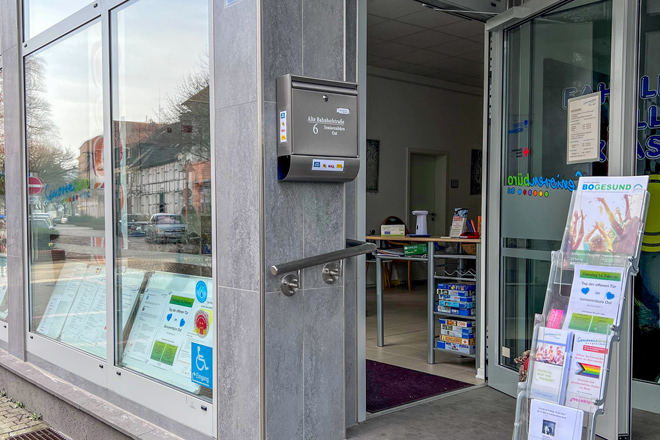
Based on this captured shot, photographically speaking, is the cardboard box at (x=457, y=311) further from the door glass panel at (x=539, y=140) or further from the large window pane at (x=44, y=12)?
the large window pane at (x=44, y=12)

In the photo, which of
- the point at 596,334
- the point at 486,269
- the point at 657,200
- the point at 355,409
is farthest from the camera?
the point at 486,269

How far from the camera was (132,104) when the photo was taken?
3.43 m

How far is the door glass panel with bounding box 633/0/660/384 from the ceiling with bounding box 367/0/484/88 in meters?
3.06

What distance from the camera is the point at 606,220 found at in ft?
8.46

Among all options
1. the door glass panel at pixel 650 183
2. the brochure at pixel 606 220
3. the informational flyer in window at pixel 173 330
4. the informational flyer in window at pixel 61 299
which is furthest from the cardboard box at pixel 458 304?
the informational flyer in window at pixel 61 299

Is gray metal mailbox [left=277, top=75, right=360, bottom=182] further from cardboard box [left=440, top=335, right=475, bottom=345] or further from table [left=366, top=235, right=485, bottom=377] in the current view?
cardboard box [left=440, top=335, right=475, bottom=345]

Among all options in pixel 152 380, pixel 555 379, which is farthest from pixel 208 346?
pixel 555 379

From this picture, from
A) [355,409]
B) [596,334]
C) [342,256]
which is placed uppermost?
[342,256]

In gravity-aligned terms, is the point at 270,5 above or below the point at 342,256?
above

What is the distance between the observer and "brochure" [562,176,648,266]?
2486 millimetres

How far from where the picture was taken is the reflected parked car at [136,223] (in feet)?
11.1

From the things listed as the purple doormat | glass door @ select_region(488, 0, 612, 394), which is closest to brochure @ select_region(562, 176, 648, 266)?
glass door @ select_region(488, 0, 612, 394)

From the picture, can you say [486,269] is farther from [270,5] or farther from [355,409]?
[270,5]

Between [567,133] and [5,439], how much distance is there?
3687 millimetres
